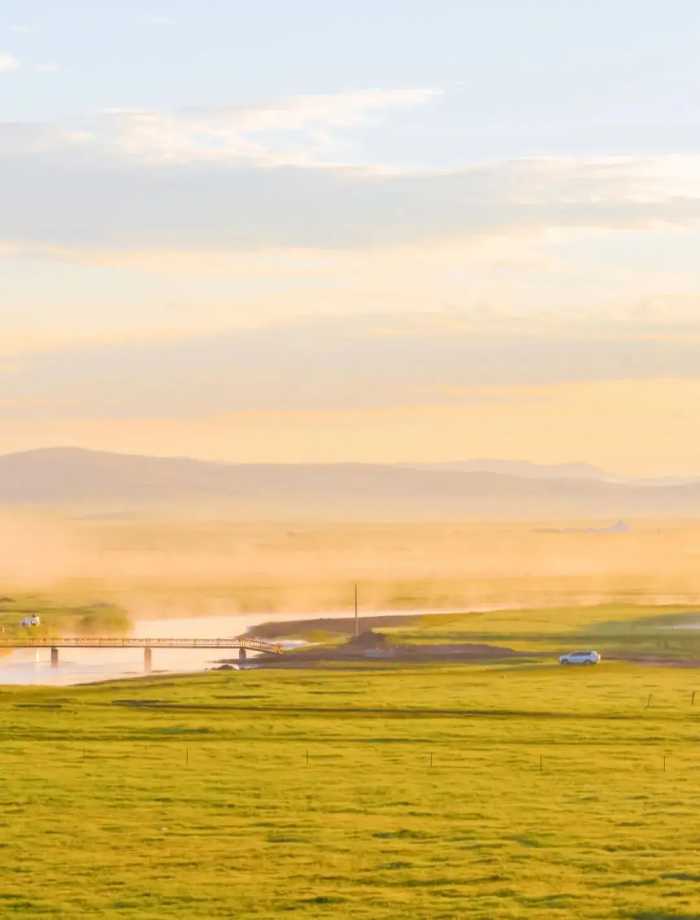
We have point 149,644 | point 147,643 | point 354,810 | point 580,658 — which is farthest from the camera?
point 147,643

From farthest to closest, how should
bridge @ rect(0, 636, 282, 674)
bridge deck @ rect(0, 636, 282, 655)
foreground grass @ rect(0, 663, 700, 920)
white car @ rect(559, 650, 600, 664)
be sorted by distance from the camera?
bridge deck @ rect(0, 636, 282, 655) → bridge @ rect(0, 636, 282, 674) → white car @ rect(559, 650, 600, 664) → foreground grass @ rect(0, 663, 700, 920)

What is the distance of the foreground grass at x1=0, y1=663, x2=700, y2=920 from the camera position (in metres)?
48.8

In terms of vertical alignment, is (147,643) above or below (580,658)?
above

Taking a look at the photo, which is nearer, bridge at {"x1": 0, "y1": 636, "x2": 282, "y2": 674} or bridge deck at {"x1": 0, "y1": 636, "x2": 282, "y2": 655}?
bridge at {"x1": 0, "y1": 636, "x2": 282, "y2": 674}

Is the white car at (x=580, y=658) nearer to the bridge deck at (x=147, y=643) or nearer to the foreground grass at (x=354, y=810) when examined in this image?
the bridge deck at (x=147, y=643)

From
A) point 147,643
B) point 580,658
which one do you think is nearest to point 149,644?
point 147,643

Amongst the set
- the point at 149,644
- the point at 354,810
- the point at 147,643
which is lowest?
the point at 354,810

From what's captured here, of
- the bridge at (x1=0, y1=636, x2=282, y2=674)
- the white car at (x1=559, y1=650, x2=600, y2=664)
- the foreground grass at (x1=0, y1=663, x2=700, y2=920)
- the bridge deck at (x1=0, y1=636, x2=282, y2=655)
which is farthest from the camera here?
the bridge deck at (x1=0, y1=636, x2=282, y2=655)

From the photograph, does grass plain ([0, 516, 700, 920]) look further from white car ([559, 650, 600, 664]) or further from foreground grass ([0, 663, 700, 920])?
white car ([559, 650, 600, 664])

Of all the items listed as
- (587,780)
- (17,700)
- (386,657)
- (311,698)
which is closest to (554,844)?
(587,780)

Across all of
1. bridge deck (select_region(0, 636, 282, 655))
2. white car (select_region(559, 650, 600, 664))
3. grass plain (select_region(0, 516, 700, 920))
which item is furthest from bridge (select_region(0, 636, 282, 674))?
grass plain (select_region(0, 516, 700, 920))

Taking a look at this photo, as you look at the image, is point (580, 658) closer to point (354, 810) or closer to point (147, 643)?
point (147, 643)

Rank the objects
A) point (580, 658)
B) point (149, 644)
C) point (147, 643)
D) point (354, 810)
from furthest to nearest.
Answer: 1. point (147, 643)
2. point (149, 644)
3. point (580, 658)
4. point (354, 810)

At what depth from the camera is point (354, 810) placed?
2534 inches
